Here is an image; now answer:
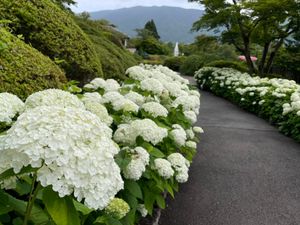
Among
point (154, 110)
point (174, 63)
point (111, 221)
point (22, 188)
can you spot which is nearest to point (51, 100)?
point (22, 188)

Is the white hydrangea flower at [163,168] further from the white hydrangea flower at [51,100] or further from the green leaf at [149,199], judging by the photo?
the white hydrangea flower at [51,100]

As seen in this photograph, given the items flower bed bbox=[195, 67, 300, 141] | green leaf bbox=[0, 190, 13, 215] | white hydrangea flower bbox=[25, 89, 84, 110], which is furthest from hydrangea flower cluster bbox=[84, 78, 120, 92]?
flower bed bbox=[195, 67, 300, 141]

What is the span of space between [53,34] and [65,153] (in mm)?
3970

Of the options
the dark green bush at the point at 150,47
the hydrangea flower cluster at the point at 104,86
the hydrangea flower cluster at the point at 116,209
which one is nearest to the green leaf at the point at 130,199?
the hydrangea flower cluster at the point at 116,209

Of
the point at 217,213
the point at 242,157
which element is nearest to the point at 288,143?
the point at 242,157

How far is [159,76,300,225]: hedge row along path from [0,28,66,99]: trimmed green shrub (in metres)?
1.80

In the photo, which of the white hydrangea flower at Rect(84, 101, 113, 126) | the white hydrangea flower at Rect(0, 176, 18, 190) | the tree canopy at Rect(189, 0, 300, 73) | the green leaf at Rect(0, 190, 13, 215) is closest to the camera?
the green leaf at Rect(0, 190, 13, 215)

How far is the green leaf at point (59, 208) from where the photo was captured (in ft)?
3.96

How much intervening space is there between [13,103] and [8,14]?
296 cm

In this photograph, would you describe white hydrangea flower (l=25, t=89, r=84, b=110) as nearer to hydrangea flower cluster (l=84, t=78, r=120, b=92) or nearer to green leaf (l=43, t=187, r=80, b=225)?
green leaf (l=43, t=187, r=80, b=225)

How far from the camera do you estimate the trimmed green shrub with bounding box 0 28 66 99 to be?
3061 millimetres

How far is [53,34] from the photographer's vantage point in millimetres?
4844

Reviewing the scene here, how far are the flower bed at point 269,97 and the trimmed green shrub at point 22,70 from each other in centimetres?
483

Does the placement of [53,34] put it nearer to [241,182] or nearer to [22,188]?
[241,182]
